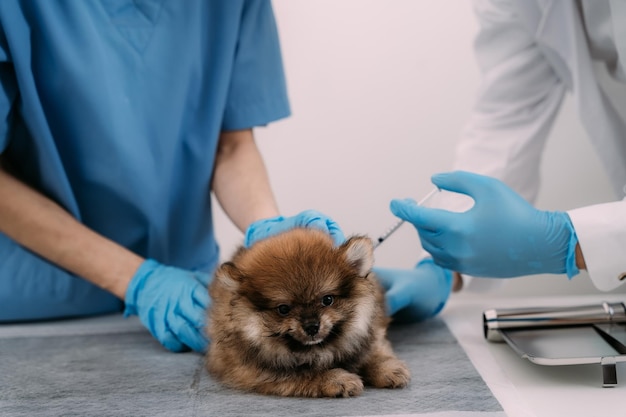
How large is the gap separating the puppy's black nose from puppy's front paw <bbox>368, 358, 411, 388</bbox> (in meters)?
0.21

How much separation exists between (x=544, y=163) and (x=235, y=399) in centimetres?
165

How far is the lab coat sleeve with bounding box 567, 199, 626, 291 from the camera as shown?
1.52m

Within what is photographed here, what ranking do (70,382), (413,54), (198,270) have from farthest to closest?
(413,54)
(198,270)
(70,382)

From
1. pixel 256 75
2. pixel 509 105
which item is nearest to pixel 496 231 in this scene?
pixel 509 105

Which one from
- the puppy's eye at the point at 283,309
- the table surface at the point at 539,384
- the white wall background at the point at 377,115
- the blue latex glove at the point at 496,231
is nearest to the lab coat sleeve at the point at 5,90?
the puppy's eye at the point at 283,309

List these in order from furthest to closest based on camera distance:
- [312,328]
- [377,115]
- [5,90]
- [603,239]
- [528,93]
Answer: [377,115] < [528,93] < [5,90] < [603,239] < [312,328]

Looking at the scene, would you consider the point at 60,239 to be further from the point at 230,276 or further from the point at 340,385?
the point at 340,385

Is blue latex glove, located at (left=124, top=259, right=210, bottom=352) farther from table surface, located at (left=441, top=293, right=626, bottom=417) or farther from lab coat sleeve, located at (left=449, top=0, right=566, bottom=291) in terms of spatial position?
lab coat sleeve, located at (left=449, top=0, right=566, bottom=291)

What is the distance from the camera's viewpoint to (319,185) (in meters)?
2.59

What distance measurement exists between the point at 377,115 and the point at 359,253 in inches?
50.6

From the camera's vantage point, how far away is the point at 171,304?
1689mm

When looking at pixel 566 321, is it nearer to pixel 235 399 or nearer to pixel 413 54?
pixel 235 399

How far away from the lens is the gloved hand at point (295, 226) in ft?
5.06

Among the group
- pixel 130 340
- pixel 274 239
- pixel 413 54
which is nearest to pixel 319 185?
pixel 413 54
